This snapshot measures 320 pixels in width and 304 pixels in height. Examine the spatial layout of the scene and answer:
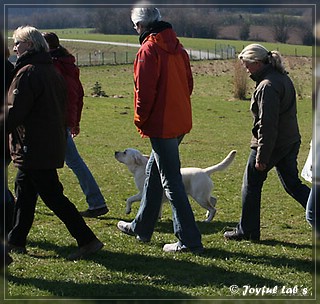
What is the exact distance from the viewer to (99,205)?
8.32 meters

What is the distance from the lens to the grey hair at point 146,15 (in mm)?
6469

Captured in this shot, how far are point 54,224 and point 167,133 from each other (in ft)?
7.41

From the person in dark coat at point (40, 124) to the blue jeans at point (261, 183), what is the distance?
5.37ft

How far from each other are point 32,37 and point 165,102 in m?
1.32

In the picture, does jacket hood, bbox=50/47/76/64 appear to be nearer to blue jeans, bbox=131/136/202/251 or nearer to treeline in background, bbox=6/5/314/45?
treeline in background, bbox=6/5/314/45

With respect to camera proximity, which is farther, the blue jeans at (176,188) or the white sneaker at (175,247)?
the white sneaker at (175,247)

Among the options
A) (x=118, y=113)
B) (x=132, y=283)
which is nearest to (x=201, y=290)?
(x=132, y=283)

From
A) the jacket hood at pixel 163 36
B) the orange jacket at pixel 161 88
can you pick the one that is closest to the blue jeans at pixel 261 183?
the orange jacket at pixel 161 88

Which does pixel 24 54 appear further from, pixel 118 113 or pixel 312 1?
pixel 118 113

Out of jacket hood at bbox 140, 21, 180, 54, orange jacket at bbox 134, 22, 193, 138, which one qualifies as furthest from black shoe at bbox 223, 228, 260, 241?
jacket hood at bbox 140, 21, 180, 54

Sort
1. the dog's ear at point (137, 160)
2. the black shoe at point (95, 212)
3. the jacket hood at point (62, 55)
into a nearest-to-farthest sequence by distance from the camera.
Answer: the jacket hood at point (62, 55), the black shoe at point (95, 212), the dog's ear at point (137, 160)

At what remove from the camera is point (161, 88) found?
6363 millimetres

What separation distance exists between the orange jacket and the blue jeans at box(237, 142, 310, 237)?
95cm

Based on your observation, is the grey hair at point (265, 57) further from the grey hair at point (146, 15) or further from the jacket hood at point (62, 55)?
the jacket hood at point (62, 55)
